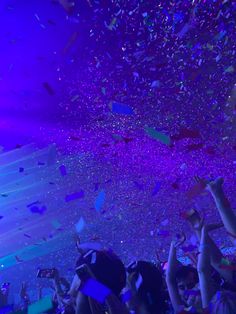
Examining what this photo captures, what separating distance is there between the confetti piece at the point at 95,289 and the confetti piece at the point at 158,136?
636cm

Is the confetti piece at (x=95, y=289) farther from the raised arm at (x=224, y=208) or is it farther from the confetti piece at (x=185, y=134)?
the confetti piece at (x=185, y=134)

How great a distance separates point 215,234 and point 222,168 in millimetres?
8416

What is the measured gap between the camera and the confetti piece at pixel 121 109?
6.94 meters

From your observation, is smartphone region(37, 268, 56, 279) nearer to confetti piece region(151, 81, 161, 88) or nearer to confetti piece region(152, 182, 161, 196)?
confetti piece region(151, 81, 161, 88)

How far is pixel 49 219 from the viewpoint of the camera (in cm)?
1573

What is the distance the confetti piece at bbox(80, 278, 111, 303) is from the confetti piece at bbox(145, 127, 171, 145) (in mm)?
6361

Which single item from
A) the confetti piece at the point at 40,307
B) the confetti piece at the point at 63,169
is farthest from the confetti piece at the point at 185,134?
the confetti piece at the point at 40,307

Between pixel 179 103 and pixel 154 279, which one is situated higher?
pixel 179 103

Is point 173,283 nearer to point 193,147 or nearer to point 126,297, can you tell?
point 126,297

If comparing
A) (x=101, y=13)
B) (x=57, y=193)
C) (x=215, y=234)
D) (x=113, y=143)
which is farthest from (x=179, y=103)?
(x=215, y=234)

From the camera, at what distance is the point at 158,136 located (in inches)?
355

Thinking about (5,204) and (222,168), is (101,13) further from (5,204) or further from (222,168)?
(5,204)

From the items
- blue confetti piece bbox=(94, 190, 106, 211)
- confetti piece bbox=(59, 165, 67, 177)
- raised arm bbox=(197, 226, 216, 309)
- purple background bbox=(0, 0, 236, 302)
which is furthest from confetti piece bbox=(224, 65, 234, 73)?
blue confetti piece bbox=(94, 190, 106, 211)

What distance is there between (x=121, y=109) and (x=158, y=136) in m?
2.17
